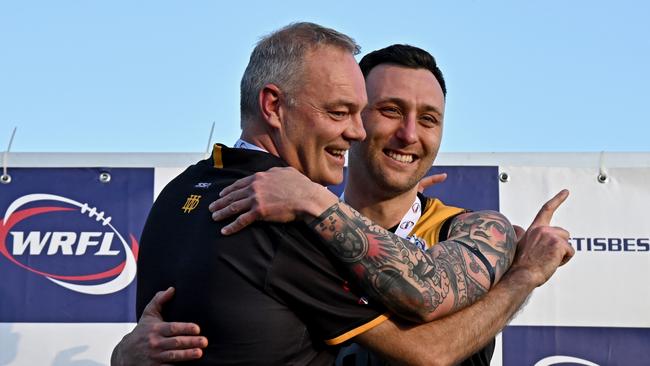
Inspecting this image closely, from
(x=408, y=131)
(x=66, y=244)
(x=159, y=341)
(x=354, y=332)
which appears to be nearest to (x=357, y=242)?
(x=354, y=332)

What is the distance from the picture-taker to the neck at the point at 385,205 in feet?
11.2

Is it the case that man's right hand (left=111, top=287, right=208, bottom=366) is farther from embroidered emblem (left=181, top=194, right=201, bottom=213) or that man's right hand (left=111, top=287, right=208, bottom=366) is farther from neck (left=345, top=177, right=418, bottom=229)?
neck (left=345, top=177, right=418, bottom=229)

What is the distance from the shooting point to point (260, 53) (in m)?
2.73

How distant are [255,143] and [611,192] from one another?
333 centimetres

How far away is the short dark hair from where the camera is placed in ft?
11.3

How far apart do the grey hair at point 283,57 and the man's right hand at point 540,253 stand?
83cm

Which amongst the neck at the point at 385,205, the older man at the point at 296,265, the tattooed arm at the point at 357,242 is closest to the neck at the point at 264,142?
the older man at the point at 296,265

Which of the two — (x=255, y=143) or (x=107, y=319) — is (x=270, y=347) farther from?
(x=107, y=319)

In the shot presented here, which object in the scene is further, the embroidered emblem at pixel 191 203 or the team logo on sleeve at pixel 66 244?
the team logo on sleeve at pixel 66 244

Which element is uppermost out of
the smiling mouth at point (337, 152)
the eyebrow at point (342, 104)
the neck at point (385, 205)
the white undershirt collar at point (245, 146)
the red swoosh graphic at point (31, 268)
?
the eyebrow at point (342, 104)

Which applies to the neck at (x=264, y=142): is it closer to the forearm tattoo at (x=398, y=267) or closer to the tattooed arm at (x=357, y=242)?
the tattooed arm at (x=357, y=242)

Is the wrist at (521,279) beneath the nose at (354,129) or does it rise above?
beneath

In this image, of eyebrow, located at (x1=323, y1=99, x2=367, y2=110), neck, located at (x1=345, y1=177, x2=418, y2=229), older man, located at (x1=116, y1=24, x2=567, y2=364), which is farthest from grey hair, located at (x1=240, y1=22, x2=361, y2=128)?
neck, located at (x1=345, y1=177, x2=418, y2=229)

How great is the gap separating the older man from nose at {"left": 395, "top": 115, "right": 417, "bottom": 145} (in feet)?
1.72
